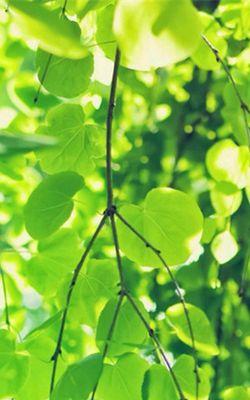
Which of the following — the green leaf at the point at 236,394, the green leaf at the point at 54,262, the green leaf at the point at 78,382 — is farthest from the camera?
the green leaf at the point at 54,262

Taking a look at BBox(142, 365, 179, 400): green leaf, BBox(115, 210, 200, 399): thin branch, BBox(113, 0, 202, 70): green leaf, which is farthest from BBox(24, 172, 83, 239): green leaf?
BBox(113, 0, 202, 70): green leaf

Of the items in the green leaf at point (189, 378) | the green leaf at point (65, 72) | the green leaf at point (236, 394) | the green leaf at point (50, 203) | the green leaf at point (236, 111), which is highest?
the green leaf at point (65, 72)

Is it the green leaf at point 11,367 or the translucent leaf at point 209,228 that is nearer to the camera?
the green leaf at point 11,367

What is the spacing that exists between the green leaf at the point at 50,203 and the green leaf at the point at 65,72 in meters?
0.09

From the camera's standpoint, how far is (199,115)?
1629 millimetres

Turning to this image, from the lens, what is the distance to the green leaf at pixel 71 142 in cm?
83

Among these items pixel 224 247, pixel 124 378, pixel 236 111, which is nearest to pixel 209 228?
pixel 224 247

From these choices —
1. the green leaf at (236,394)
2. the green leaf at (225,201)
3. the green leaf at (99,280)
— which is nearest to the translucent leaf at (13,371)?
the green leaf at (99,280)

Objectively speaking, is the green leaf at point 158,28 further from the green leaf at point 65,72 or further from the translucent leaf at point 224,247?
the translucent leaf at point 224,247

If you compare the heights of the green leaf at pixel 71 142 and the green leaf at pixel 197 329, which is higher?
the green leaf at pixel 71 142

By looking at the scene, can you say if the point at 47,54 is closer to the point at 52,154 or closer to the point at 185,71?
the point at 52,154

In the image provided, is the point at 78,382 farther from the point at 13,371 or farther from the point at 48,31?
the point at 48,31

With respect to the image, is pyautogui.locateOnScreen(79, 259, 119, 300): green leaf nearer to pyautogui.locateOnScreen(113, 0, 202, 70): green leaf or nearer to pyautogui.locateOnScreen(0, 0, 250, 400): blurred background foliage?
pyautogui.locateOnScreen(0, 0, 250, 400): blurred background foliage

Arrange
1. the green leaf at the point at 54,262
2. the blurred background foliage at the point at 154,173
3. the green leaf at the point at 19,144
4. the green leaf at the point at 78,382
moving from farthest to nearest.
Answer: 1. the blurred background foliage at the point at 154,173
2. the green leaf at the point at 54,262
3. the green leaf at the point at 78,382
4. the green leaf at the point at 19,144
